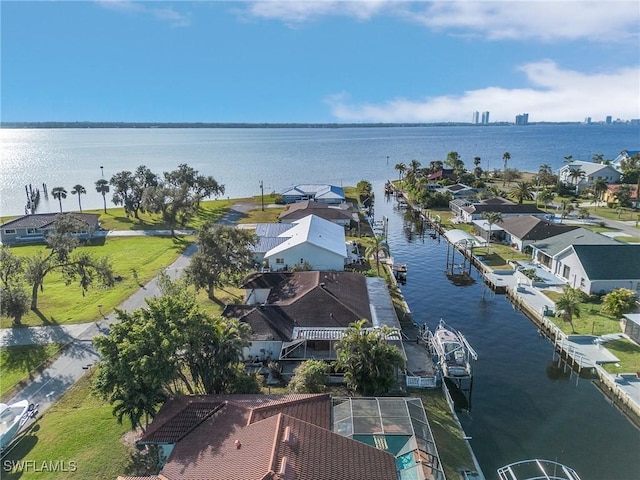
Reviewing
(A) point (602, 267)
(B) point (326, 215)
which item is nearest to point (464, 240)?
(A) point (602, 267)

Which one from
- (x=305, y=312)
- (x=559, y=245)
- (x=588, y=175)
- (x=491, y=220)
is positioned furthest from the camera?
(x=588, y=175)

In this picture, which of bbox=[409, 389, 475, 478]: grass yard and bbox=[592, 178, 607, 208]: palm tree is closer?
bbox=[409, 389, 475, 478]: grass yard

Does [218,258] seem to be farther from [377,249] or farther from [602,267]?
[602,267]

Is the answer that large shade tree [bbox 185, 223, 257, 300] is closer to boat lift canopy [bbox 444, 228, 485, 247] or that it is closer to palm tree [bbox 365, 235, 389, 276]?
palm tree [bbox 365, 235, 389, 276]

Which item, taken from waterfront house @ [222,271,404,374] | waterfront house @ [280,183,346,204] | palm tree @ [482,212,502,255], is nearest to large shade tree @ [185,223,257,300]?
waterfront house @ [222,271,404,374]

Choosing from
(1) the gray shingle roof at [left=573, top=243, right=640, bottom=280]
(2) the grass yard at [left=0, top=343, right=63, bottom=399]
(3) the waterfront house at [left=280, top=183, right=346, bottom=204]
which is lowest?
(2) the grass yard at [left=0, top=343, right=63, bottom=399]
